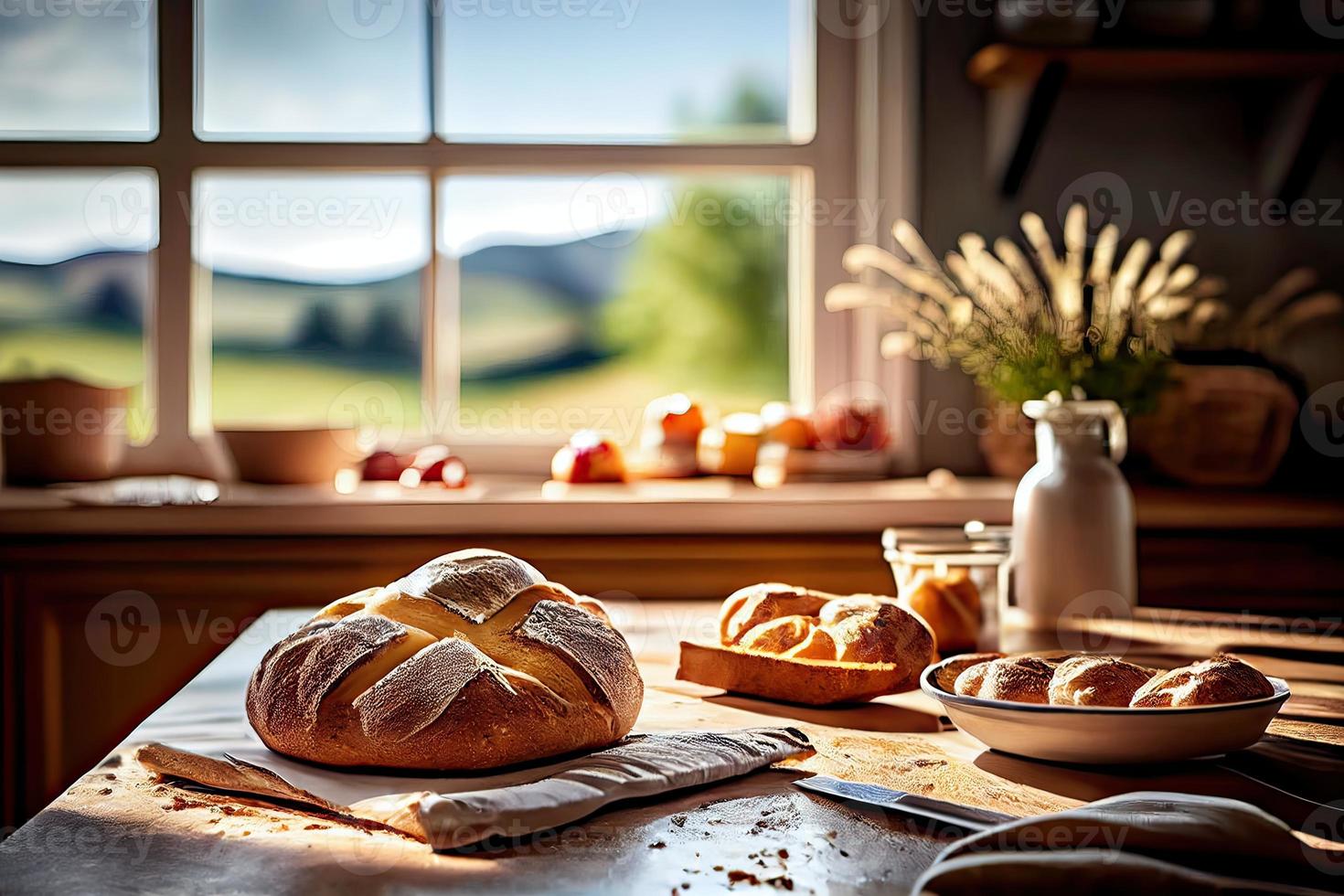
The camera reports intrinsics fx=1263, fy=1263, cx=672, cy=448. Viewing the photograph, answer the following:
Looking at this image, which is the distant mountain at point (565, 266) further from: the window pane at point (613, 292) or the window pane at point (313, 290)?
the window pane at point (313, 290)

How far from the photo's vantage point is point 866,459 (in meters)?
2.55

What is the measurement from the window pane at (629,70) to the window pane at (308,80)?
0.10 meters

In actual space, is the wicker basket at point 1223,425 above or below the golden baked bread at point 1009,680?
above

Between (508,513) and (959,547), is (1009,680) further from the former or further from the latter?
(508,513)

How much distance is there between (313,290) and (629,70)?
0.83 m

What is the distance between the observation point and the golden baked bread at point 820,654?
1.06 metres

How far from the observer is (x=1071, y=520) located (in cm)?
131

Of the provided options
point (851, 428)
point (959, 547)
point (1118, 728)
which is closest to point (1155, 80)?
point (851, 428)

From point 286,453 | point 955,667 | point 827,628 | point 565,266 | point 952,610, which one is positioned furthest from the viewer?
point 565,266

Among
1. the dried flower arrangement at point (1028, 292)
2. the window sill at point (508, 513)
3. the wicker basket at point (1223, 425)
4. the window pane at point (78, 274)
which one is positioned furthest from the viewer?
the window pane at point (78, 274)

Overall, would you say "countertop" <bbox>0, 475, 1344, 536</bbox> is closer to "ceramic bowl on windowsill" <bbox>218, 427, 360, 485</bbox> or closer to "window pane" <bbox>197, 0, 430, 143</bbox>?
"ceramic bowl on windowsill" <bbox>218, 427, 360, 485</bbox>

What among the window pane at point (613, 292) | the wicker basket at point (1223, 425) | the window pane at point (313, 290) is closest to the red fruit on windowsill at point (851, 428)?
the window pane at point (613, 292)

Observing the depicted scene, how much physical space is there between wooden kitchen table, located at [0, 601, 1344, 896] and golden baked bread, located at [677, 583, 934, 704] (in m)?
0.02

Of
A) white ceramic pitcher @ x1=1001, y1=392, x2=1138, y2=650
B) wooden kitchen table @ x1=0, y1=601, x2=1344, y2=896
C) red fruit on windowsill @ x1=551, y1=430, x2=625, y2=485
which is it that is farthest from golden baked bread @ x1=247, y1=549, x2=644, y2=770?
red fruit on windowsill @ x1=551, y1=430, x2=625, y2=485
